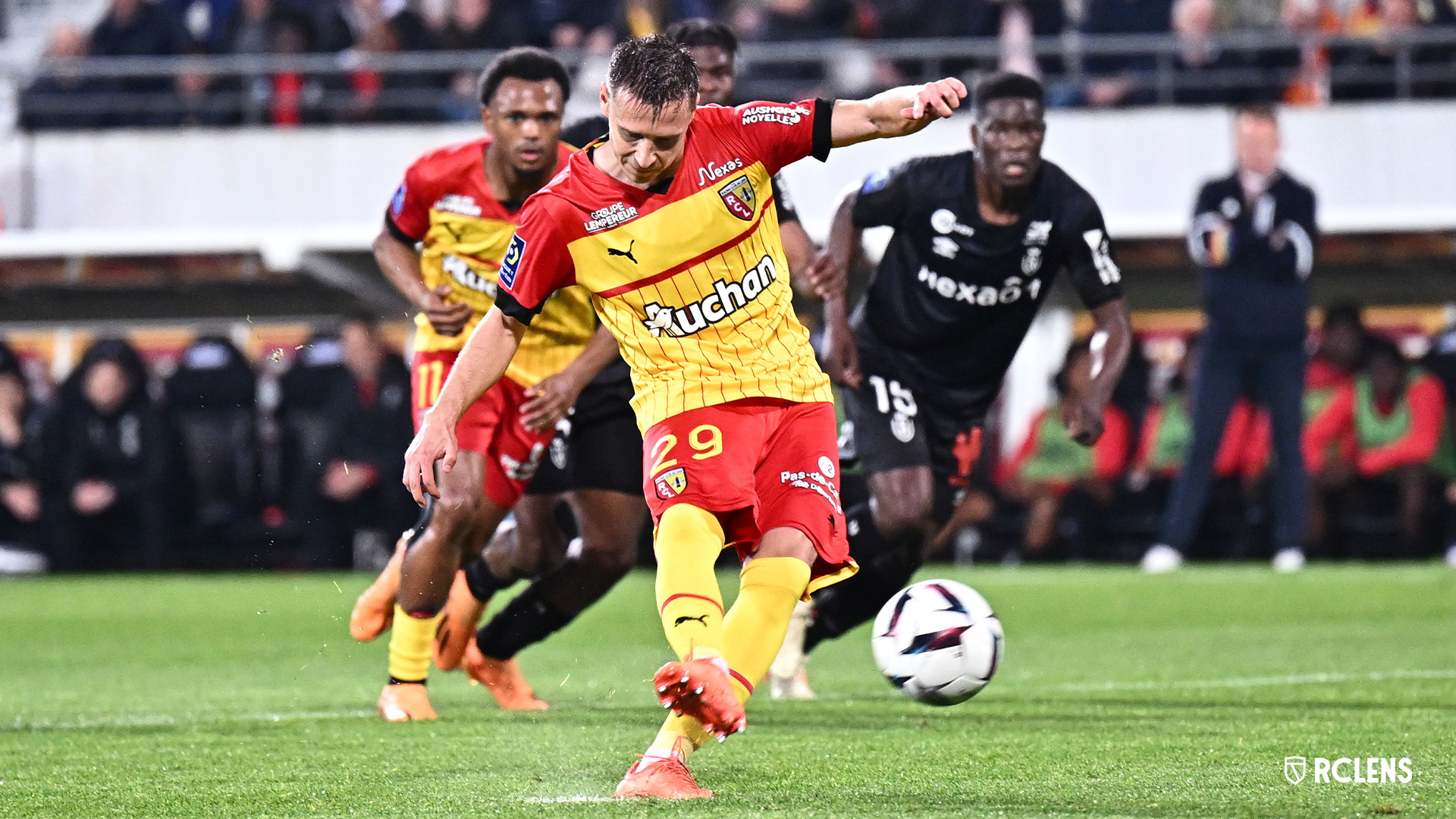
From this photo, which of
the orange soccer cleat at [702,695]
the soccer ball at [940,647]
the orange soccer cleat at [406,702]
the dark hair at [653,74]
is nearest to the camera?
the orange soccer cleat at [702,695]

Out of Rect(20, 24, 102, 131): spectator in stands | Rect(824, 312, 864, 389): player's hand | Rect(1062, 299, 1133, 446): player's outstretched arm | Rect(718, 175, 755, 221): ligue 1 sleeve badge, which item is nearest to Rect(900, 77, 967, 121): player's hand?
Rect(718, 175, 755, 221): ligue 1 sleeve badge

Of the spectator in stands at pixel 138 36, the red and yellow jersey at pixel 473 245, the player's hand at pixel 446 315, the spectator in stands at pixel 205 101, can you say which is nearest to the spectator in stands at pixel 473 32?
the spectator in stands at pixel 205 101

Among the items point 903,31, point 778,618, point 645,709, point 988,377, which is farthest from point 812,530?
point 903,31

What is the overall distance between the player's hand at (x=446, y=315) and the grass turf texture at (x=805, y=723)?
132 centimetres

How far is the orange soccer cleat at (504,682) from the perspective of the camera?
7.29m

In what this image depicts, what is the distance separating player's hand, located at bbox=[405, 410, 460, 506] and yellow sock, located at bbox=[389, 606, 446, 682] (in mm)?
2049

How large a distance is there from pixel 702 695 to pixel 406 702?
258 cm

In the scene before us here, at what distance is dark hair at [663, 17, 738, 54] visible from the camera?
7348 millimetres

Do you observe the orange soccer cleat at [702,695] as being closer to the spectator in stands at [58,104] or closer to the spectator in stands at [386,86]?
the spectator in stands at [386,86]

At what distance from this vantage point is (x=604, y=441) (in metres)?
7.24

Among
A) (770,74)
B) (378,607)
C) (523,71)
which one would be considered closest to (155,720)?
(378,607)

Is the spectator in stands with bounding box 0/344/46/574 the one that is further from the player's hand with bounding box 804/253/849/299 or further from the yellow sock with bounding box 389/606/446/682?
the player's hand with bounding box 804/253/849/299

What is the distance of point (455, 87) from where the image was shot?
648 inches

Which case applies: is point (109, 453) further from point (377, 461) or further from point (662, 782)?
point (662, 782)
